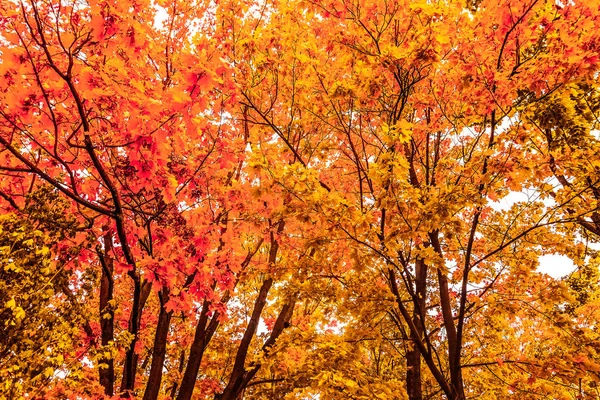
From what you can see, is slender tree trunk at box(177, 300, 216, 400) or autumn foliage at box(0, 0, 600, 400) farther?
slender tree trunk at box(177, 300, 216, 400)

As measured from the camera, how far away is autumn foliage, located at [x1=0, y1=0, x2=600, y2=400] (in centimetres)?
320

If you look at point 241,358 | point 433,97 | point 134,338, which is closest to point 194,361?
point 241,358

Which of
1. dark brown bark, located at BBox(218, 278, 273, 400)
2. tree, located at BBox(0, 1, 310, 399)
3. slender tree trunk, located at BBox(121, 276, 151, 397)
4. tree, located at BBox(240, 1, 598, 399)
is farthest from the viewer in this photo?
dark brown bark, located at BBox(218, 278, 273, 400)

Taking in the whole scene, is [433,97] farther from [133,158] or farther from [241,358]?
[241,358]

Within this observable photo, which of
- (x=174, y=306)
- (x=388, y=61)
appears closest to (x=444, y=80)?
(x=388, y=61)

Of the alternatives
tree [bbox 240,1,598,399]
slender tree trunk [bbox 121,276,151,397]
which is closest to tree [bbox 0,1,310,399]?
slender tree trunk [bbox 121,276,151,397]

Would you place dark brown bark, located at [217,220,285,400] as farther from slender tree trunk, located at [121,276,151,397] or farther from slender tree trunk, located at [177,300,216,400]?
slender tree trunk, located at [121,276,151,397]

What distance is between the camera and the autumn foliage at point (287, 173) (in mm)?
3195

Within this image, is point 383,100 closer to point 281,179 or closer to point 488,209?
point 281,179

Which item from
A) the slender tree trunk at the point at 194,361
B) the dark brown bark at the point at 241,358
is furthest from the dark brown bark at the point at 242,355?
the slender tree trunk at the point at 194,361

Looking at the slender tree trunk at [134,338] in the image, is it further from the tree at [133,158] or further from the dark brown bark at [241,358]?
the dark brown bark at [241,358]

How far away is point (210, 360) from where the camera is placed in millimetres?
9539

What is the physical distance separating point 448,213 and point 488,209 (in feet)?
13.2

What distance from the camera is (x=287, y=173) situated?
13.0 feet
